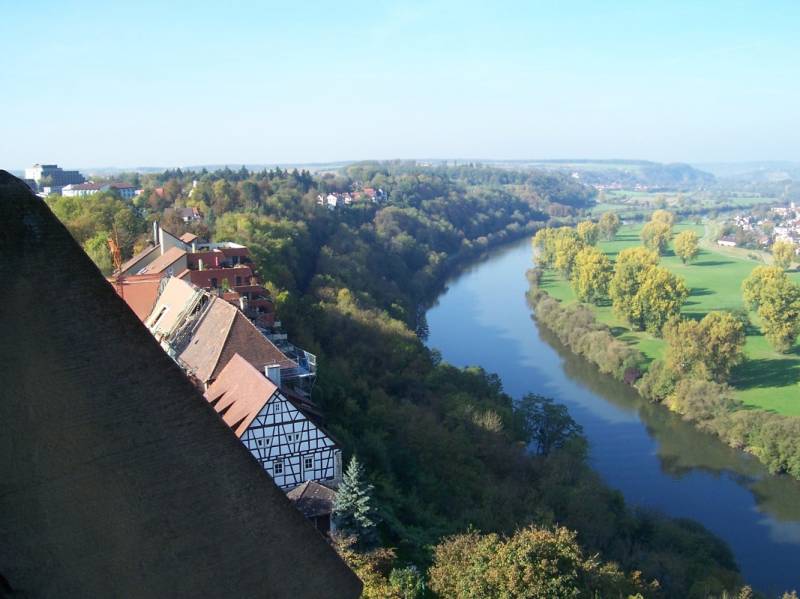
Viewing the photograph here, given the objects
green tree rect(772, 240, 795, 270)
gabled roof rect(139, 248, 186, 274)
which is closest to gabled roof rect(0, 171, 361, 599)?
gabled roof rect(139, 248, 186, 274)

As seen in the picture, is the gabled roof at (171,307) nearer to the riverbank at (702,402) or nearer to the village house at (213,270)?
the village house at (213,270)

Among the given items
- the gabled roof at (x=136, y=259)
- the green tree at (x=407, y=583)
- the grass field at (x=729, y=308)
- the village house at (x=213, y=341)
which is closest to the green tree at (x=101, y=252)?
the gabled roof at (x=136, y=259)

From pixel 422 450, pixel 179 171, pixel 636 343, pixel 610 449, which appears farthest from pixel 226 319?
pixel 179 171

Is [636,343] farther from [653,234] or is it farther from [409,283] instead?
[653,234]

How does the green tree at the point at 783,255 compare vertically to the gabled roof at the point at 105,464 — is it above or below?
below

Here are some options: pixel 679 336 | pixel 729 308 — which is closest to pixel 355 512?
pixel 679 336

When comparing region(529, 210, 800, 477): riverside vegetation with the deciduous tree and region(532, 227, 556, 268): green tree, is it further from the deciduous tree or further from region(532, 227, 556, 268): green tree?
the deciduous tree
